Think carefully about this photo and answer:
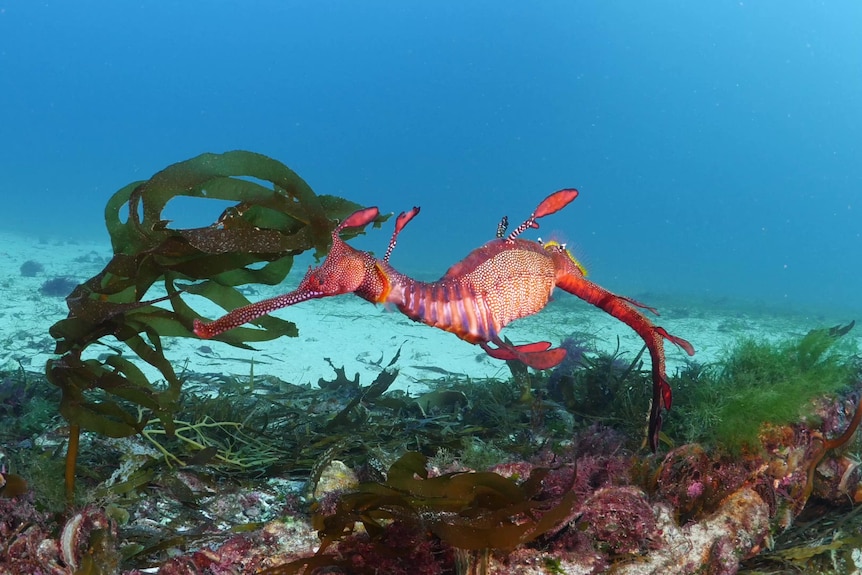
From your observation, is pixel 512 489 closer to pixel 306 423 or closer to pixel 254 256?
pixel 254 256

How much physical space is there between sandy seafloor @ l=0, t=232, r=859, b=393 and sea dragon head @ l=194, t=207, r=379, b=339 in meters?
3.97

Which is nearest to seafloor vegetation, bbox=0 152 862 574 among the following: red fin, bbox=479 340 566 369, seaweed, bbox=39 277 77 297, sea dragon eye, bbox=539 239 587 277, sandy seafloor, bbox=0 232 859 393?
red fin, bbox=479 340 566 369

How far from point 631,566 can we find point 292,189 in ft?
6.50

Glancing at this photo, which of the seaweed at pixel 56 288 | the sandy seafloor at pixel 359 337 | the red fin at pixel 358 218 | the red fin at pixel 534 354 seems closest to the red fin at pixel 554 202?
the red fin at pixel 534 354

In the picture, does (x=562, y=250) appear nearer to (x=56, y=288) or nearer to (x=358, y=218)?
(x=358, y=218)

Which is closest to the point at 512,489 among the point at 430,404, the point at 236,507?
the point at 236,507

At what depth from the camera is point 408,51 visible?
147000 mm

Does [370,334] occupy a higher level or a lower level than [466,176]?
lower

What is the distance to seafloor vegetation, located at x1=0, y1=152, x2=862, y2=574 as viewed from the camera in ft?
5.82

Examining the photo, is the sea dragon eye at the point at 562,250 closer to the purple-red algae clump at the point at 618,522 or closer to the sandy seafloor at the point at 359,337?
the purple-red algae clump at the point at 618,522

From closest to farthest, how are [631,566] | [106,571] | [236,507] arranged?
[106,571] → [631,566] → [236,507]

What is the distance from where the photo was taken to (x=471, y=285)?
5.90 feet

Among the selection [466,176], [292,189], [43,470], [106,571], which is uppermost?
[466,176]

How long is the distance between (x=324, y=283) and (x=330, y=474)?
1234 mm
